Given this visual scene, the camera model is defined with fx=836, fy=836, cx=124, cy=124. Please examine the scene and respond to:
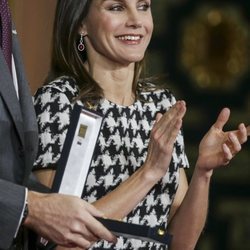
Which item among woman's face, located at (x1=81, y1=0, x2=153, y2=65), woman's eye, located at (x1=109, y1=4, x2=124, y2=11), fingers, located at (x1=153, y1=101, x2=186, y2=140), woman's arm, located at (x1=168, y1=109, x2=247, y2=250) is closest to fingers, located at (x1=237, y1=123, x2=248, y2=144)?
woman's arm, located at (x1=168, y1=109, x2=247, y2=250)

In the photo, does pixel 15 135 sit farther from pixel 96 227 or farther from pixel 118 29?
pixel 118 29

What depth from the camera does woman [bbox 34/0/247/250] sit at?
1877 millimetres

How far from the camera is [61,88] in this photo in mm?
1956

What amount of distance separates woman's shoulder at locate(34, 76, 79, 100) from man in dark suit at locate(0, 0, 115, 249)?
1.53 feet

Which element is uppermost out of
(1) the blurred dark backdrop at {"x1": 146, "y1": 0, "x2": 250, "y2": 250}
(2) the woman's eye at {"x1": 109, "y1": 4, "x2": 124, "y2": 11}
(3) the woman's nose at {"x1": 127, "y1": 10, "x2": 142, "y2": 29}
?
(2) the woman's eye at {"x1": 109, "y1": 4, "x2": 124, "y2": 11}

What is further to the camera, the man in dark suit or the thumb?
the thumb

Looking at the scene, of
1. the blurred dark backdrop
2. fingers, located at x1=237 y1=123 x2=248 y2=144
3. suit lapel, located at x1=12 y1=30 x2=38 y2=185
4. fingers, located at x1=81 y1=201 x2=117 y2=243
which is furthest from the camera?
the blurred dark backdrop

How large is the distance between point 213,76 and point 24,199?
6.32 ft

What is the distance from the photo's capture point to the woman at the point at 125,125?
1877 mm

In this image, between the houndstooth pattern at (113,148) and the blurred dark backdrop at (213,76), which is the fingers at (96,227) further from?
the blurred dark backdrop at (213,76)

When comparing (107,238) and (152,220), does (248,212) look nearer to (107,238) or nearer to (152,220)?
(152,220)

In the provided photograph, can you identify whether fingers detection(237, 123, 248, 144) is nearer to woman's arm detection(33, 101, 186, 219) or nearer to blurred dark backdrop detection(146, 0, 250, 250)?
woman's arm detection(33, 101, 186, 219)

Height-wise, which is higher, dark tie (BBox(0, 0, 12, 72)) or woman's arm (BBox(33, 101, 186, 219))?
dark tie (BBox(0, 0, 12, 72))

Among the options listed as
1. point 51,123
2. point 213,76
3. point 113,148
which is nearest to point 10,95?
point 51,123
